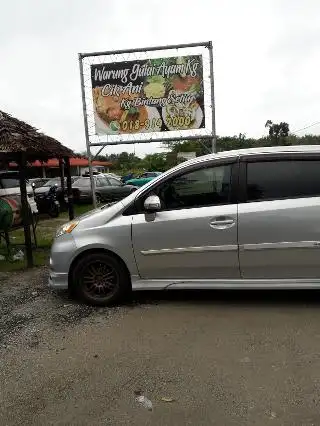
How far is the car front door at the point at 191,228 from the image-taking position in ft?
16.4

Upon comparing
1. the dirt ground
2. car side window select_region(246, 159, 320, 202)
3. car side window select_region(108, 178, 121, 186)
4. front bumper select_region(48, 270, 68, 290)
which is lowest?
the dirt ground

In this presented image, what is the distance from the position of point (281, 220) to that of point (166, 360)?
1.93 meters

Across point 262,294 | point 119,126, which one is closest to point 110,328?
point 262,294

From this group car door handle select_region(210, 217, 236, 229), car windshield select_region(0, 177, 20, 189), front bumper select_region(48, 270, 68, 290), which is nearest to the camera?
car door handle select_region(210, 217, 236, 229)

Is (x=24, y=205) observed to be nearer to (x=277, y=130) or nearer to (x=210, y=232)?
(x=210, y=232)

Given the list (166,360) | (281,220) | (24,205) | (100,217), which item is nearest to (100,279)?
(100,217)

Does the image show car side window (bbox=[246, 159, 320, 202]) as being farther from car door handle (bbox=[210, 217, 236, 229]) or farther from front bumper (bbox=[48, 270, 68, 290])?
A: front bumper (bbox=[48, 270, 68, 290])

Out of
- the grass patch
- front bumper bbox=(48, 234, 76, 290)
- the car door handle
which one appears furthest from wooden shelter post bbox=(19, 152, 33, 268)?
the car door handle

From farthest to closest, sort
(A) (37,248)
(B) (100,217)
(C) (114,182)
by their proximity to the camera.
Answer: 1. (C) (114,182)
2. (A) (37,248)
3. (B) (100,217)

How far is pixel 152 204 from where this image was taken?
5.09 meters

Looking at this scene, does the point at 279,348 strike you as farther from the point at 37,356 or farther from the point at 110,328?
the point at 37,356

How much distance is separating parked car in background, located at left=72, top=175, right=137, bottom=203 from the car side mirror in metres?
15.5

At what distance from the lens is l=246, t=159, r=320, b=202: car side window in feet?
16.1

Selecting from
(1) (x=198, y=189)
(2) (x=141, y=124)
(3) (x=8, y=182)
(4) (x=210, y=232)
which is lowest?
(4) (x=210, y=232)
